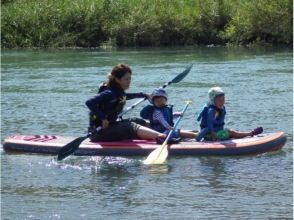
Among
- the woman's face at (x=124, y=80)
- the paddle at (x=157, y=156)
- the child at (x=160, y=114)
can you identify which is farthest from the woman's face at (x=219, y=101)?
the woman's face at (x=124, y=80)

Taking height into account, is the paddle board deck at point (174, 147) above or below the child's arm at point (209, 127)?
below

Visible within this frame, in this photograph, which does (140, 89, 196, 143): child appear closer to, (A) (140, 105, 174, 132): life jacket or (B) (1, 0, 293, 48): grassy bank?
(A) (140, 105, 174, 132): life jacket

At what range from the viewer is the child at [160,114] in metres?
9.71

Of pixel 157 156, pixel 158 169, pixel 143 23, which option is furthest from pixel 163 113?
pixel 143 23

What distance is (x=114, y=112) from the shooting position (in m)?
9.64

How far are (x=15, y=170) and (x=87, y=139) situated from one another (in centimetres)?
112

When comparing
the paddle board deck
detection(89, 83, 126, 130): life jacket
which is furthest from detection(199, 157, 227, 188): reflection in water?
detection(89, 83, 126, 130): life jacket

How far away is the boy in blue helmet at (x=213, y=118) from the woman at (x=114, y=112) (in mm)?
486

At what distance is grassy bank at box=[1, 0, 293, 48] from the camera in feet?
98.0

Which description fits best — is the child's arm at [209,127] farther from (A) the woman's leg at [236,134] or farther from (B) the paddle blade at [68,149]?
(B) the paddle blade at [68,149]

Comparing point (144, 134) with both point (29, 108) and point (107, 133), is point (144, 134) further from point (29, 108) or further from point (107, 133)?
point (29, 108)

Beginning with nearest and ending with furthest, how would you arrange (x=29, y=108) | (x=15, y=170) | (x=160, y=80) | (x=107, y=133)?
(x=15, y=170)
(x=107, y=133)
(x=29, y=108)
(x=160, y=80)

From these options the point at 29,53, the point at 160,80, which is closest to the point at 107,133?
the point at 160,80

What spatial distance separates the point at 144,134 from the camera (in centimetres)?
969
